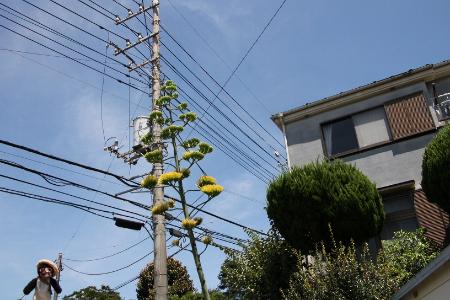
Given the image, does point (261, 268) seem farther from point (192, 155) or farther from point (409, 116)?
point (409, 116)

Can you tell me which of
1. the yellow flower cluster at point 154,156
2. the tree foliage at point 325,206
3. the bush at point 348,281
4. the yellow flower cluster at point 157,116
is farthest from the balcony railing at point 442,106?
the yellow flower cluster at point 154,156

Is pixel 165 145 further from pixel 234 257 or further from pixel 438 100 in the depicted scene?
pixel 438 100

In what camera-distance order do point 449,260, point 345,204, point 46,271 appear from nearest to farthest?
point 449,260 → point 46,271 → point 345,204

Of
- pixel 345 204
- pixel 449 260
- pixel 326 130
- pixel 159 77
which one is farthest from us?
pixel 326 130

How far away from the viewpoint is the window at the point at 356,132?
48.8 feet

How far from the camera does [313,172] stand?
11.0m

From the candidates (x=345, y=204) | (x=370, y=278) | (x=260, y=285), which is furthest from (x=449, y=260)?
(x=260, y=285)

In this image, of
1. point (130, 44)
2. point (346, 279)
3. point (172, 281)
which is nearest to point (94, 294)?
point (172, 281)

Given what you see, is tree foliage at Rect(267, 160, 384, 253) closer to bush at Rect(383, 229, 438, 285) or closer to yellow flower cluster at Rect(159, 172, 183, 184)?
bush at Rect(383, 229, 438, 285)

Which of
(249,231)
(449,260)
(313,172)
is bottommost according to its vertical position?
(449,260)

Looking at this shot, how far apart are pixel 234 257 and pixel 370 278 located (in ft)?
14.0

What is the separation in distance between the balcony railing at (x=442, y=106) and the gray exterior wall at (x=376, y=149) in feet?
0.54

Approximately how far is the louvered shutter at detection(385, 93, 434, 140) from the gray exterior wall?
0.19 m

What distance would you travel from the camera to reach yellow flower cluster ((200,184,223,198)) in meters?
6.80
